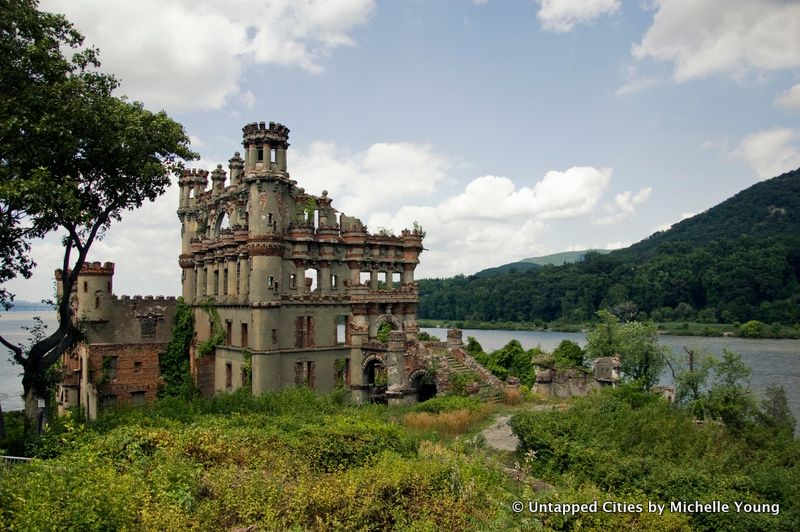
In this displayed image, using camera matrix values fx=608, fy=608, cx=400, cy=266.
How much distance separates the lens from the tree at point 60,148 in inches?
613

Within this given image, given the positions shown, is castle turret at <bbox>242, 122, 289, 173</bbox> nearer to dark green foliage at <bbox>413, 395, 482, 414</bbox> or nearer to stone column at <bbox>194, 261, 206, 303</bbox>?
stone column at <bbox>194, 261, 206, 303</bbox>

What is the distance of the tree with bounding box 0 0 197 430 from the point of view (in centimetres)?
1556

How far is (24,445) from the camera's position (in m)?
15.6

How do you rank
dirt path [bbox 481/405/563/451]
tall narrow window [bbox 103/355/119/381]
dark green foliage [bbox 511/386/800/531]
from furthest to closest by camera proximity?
1. tall narrow window [bbox 103/355/119/381]
2. dirt path [bbox 481/405/563/451]
3. dark green foliage [bbox 511/386/800/531]

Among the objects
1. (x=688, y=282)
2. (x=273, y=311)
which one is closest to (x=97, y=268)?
(x=273, y=311)

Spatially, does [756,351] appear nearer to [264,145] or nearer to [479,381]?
[479,381]

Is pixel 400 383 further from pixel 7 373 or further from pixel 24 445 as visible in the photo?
pixel 7 373

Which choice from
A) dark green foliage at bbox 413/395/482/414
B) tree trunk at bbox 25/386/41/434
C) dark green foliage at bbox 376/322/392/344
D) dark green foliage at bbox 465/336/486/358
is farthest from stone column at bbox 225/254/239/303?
tree trunk at bbox 25/386/41/434

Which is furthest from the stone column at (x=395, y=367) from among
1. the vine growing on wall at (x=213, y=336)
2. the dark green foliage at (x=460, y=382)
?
the vine growing on wall at (x=213, y=336)

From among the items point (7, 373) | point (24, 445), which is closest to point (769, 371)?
point (24, 445)

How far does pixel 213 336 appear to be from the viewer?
116 ft

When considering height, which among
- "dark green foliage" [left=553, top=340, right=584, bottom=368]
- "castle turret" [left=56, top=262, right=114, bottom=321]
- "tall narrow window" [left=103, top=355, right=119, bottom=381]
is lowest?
"dark green foliage" [left=553, top=340, right=584, bottom=368]

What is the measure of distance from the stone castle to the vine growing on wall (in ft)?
0.24

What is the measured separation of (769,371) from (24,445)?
61322 mm
